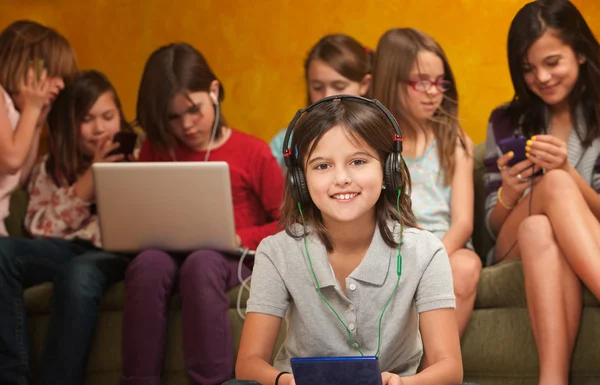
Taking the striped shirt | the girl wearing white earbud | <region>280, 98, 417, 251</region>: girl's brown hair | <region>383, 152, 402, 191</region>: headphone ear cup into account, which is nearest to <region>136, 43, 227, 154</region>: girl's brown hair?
the girl wearing white earbud

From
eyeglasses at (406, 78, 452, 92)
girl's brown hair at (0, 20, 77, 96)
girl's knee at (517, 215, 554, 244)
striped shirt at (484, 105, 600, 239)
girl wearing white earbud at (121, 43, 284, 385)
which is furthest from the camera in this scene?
girl's brown hair at (0, 20, 77, 96)

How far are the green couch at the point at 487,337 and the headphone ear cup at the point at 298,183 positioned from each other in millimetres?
725

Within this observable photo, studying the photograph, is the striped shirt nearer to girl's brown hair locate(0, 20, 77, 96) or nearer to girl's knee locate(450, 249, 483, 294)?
girl's knee locate(450, 249, 483, 294)

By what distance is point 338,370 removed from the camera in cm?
121

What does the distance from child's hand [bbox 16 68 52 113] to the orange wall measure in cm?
48

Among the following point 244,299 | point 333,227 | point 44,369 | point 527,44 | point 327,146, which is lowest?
point 44,369

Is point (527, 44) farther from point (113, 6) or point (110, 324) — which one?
point (113, 6)

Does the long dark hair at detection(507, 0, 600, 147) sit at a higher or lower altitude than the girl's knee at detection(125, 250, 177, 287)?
higher

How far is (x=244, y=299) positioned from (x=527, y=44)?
0.98 m

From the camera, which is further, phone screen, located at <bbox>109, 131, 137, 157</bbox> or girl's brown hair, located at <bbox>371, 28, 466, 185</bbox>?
phone screen, located at <bbox>109, 131, 137, 157</bbox>

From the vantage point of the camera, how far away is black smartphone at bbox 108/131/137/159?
2535 mm

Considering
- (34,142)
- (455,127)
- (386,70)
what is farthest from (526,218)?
(34,142)

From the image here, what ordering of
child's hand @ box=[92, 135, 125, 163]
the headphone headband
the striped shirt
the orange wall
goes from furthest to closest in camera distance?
the orange wall
child's hand @ box=[92, 135, 125, 163]
the striped shirt
the headphone headband

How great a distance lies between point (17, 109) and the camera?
8.63 feet
